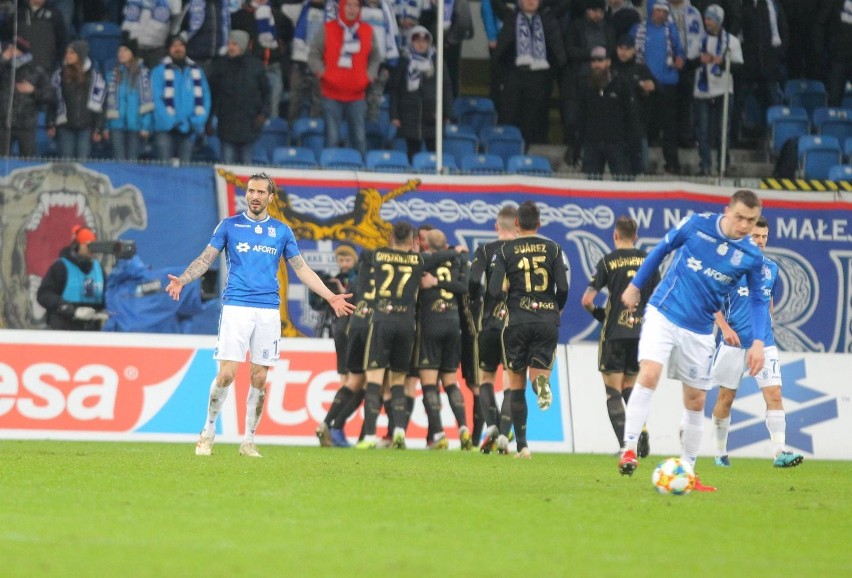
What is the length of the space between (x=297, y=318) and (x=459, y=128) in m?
5.09

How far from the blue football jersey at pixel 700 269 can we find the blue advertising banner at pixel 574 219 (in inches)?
360

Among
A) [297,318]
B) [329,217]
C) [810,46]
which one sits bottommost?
[297,318]

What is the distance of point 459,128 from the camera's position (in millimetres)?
22547

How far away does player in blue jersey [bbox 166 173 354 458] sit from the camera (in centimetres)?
1209

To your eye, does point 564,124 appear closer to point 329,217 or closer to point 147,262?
point 329,217

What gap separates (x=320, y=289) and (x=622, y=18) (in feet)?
40.0

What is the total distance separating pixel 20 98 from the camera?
1911 centimetres

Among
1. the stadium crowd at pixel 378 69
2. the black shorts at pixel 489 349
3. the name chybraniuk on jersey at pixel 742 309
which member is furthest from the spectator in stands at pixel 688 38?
the name chybraniuk on jersey at pixel 742 309

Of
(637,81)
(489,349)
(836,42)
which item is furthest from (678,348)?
(836,42)

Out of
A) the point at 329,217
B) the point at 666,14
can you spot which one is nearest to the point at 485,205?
the point at 329,217

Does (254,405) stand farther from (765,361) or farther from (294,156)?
(294,156)

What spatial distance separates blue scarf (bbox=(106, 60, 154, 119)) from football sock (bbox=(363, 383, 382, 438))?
6.11 meters

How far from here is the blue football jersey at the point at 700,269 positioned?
395 inches

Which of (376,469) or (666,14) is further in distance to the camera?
(666,14)
